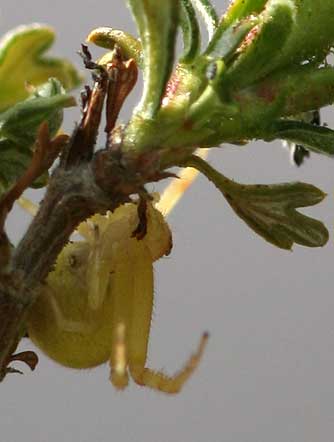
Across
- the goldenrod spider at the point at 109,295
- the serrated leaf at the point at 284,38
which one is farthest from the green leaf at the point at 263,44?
the goldenrod spider at the point at 109,295

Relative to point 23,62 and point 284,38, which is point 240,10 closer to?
point 284,38

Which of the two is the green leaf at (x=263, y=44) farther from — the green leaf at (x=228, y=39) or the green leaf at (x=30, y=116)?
the green leaf at (x=30, y=116)

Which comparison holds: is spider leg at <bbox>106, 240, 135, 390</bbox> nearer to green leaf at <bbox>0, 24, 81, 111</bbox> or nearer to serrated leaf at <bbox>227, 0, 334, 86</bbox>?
green leaf at <bbox>0, 24, 81, 111</bbox>

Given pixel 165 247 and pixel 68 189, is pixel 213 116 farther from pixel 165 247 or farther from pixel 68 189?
pixel 165 247

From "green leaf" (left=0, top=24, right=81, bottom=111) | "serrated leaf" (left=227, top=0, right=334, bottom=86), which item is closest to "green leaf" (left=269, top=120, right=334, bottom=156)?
"serrated leaf" (left=227, top=0, right=334, bottom=86)

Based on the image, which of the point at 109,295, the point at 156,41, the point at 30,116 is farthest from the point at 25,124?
the point at 109,295

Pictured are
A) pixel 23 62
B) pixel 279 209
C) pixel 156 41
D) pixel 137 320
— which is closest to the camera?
pixel 156 41

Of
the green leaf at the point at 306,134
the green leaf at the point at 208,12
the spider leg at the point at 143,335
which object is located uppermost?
the green leaf at the point at 208,12
